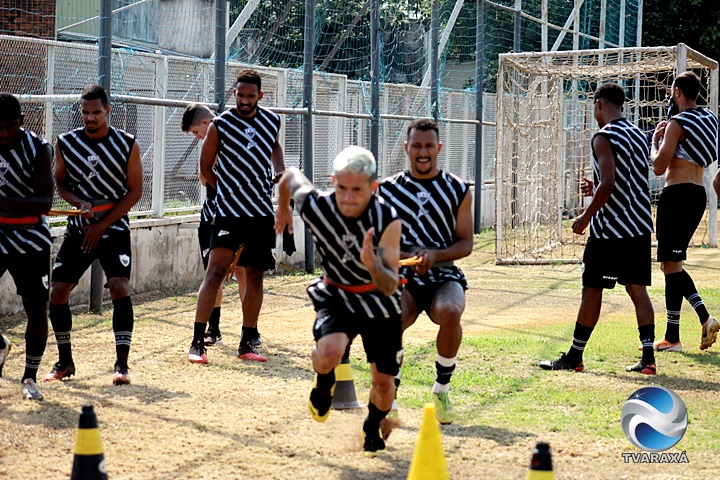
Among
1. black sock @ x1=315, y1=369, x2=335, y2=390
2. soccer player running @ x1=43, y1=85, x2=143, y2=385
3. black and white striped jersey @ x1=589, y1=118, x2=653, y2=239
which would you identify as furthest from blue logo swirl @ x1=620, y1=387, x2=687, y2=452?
soccer player running @ x1=43, y1=85, x2=143, y2=385

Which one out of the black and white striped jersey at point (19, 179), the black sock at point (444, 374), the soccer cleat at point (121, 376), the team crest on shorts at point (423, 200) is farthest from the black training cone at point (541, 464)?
the black and white striped jersey at point (19, 179)

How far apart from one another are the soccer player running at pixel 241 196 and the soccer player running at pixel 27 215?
1.47 m

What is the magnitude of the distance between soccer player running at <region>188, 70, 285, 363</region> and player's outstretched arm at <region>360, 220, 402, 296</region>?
3.07 meters

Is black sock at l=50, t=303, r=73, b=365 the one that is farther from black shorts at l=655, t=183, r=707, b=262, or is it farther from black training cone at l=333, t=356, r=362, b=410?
black shorts at l=655, t=183, r=707, b=262

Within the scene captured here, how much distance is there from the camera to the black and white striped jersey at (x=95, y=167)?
23.1 feet

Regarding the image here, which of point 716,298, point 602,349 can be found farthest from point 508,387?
point 716,298

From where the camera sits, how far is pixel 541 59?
16.8 metres

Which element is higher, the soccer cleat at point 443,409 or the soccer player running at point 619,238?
the soccer player running at point 619,238

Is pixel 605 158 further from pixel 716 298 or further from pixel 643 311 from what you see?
pixel 716 298

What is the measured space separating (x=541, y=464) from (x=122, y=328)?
398 cm

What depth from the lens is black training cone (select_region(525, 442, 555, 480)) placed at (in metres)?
3.82

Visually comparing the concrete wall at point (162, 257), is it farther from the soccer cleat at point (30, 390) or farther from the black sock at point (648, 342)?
the black sock at point (648, 342)

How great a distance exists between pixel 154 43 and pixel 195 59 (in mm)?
832

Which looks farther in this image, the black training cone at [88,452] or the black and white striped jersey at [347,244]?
the black and white striped jersey at [347,244]
